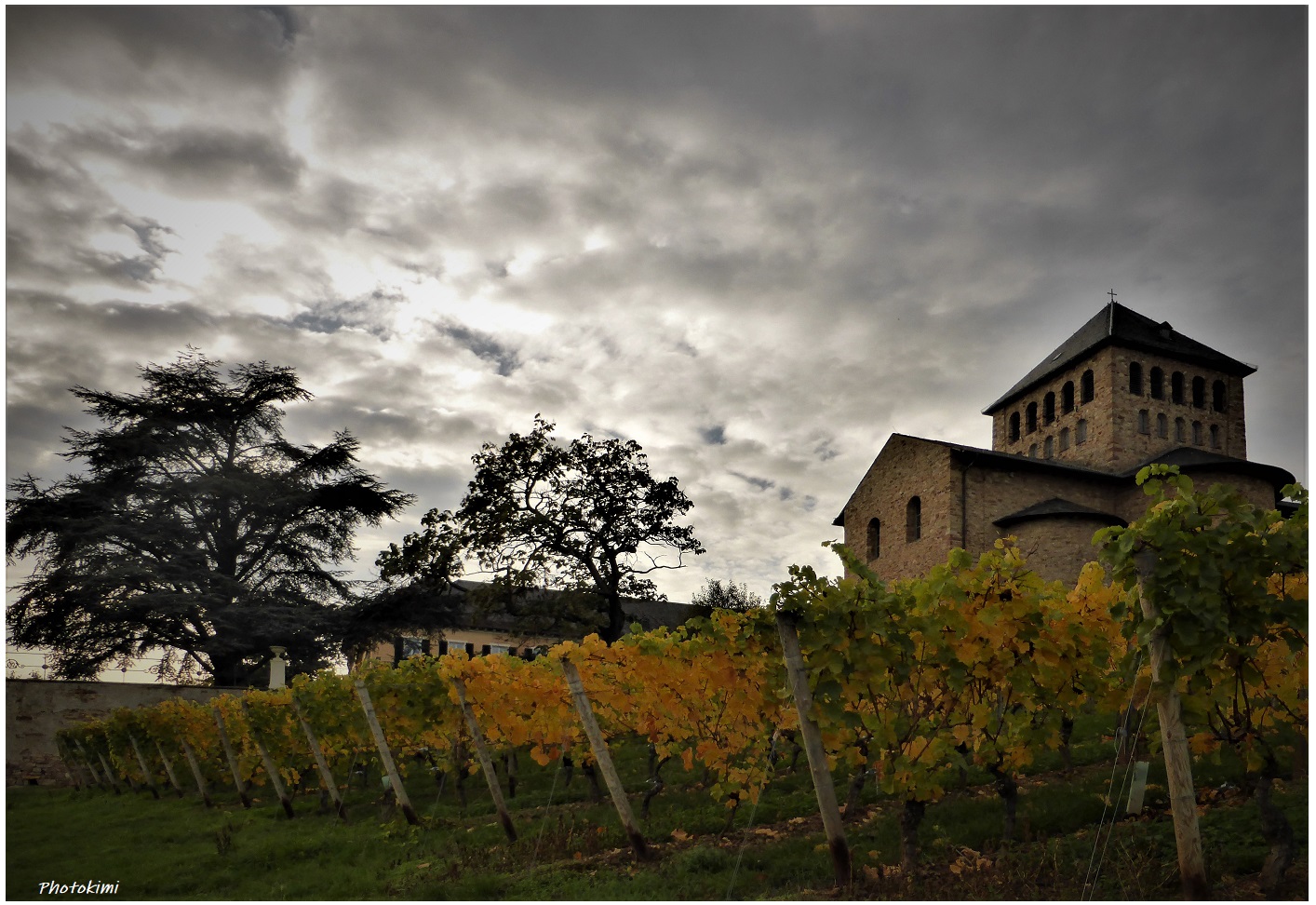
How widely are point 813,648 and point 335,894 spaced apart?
380 centimetres

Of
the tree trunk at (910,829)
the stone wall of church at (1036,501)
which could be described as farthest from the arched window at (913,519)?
the tree trunk at (910,829)

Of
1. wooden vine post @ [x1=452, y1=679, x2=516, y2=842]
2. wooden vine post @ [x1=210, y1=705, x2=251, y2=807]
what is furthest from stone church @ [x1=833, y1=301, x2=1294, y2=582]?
wooden vine post @ [x1=210, y1=705, x2=251, y2=807]

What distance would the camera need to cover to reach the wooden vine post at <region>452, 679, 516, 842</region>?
698 centimetres

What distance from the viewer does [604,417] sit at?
19.2 metres

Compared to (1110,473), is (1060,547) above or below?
below

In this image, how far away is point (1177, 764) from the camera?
3625 mm

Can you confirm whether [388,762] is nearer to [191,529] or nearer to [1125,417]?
[191,529]

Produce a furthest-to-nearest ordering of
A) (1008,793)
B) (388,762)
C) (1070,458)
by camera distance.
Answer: (1070,458) < (388,762) < (1008,793)

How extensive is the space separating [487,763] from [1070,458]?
71.5 ft

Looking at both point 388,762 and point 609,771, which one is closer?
point 609,771

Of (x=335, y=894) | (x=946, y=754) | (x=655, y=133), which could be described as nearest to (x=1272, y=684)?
(x=946, y=754)

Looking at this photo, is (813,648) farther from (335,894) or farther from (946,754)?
(335,894)

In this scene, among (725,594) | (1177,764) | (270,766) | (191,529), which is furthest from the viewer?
(725,594)

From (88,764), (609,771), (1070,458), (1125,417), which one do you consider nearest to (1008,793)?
(609,771)
